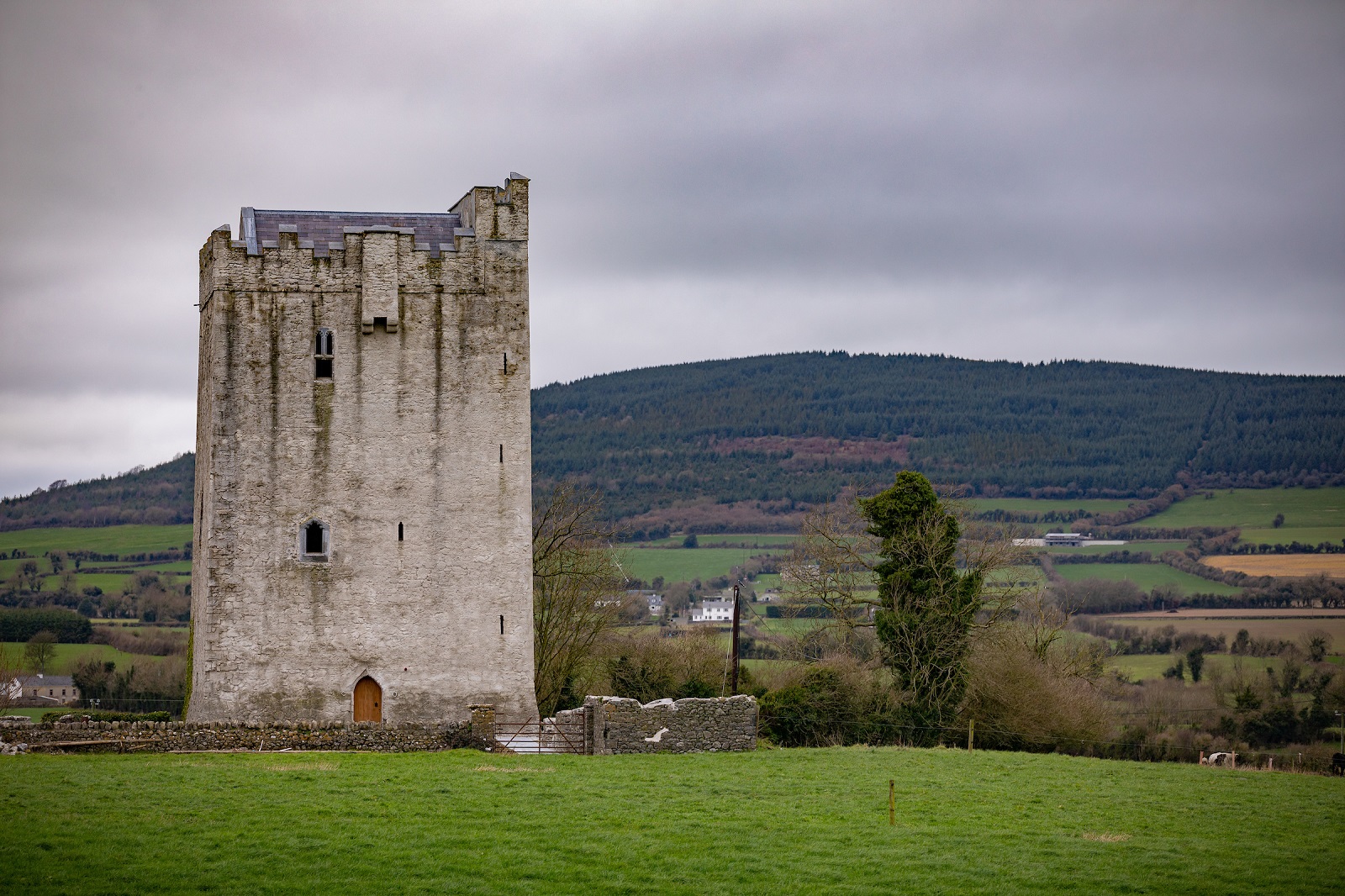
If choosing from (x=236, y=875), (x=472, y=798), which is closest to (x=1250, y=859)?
(x=472, y=798)

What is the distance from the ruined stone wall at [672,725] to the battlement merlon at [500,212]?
10.4 meters

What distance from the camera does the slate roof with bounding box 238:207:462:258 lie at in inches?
1221

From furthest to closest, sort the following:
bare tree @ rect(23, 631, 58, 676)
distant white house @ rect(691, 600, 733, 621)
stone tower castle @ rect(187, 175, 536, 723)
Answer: distant white house @ rect(691, 600, 733, 621), bare tree @ rect(23, 631, 58, 676), stone tower castle @ rect(187, 175, 536, 723)

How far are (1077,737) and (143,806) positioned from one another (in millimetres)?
23104

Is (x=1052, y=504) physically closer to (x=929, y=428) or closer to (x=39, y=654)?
(x=929, y=428)

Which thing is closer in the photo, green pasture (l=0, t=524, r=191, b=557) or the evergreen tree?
the evergreen tree

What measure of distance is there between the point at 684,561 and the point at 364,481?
97.7 m

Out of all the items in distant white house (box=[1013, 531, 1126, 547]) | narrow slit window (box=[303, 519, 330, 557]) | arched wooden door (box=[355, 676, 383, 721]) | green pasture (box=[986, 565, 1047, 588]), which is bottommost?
arched wooden door (box=[355, 676, 383, 721])

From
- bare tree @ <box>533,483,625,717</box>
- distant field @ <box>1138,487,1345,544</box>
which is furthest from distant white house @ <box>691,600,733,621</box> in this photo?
distant field @ <box>1138,487,1345,544</box>

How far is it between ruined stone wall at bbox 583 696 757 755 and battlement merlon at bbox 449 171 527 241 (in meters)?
10.4

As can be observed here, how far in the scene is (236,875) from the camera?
649 inches

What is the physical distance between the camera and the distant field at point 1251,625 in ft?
248

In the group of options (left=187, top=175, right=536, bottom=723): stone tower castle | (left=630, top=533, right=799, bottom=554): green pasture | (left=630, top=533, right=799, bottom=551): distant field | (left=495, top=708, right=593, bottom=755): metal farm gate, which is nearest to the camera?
(left=495, top=708, right=593, bottom=755): metal farm gate

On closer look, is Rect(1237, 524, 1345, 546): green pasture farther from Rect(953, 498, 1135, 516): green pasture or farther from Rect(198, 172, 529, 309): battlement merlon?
Rect(198, 172, 529, 309): battlement merlon
